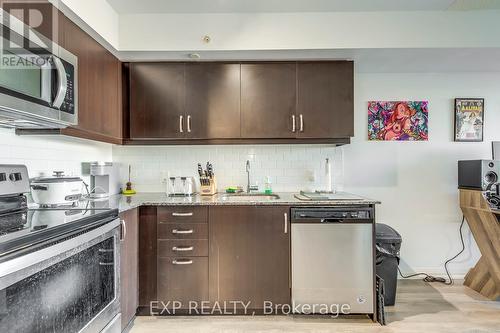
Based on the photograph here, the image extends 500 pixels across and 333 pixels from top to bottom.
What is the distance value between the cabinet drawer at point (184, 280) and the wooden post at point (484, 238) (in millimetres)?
2455

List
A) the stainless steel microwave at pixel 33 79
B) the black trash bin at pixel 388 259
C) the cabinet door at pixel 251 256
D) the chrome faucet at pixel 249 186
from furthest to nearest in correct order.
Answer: the chrome faucet at pixel 249 186, the black trash bin at pixel 388 259, the cabinet door at pixel 251 256, the stainless steel microwave at pixel 33 79

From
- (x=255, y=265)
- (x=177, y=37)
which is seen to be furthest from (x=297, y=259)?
(x=177, y=37)

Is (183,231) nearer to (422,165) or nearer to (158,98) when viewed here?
(158,98)

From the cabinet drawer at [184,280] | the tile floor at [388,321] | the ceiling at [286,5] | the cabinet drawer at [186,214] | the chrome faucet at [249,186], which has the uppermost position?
the ceiling at [286,5]

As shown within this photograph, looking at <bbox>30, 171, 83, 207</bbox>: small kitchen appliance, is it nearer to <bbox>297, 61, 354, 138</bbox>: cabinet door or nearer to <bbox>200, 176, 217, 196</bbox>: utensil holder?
<bbox>200, 176, 217, 196</bbox>: utensil holder

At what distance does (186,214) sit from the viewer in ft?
7.58

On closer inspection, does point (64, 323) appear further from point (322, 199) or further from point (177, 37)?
point (177, 37)

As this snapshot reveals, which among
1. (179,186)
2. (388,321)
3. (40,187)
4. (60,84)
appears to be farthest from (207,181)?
(388,321)

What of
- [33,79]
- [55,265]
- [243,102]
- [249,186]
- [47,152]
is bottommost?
[55,265]

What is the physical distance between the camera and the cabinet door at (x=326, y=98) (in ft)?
8.62

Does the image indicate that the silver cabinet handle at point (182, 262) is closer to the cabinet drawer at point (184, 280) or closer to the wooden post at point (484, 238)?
the cabinet drawer at point (184, 280)

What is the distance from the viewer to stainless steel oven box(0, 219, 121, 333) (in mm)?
1029

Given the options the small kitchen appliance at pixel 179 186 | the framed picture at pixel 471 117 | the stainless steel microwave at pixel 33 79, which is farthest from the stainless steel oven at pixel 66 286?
the framed picture at pixel 471 117

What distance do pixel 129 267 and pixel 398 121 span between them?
2.86 m
